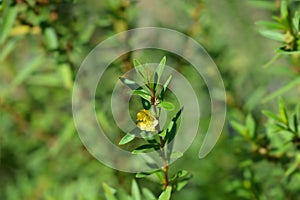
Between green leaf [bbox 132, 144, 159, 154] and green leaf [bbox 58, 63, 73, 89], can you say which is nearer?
green leaf [bbox 132, 144, 159, 154]

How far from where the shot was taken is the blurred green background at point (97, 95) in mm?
822

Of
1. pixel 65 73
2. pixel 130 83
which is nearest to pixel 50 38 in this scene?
pixel 65 73

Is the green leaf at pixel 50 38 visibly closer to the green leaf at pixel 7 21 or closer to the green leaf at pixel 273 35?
the green leaf at pixel 7 21

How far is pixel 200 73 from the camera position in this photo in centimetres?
91

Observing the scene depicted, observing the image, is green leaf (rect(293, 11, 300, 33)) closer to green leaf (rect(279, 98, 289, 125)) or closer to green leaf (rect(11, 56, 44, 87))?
green leaf (rect(279, 98, 289, 125))

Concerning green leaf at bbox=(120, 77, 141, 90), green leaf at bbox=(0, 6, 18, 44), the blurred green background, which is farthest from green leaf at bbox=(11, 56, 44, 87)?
green leaf at bbox=(120, 77, 141, 90)

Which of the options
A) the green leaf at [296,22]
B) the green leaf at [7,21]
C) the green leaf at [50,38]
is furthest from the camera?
the green leaf at [50,38]

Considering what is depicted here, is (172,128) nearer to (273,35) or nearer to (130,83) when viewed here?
(130,83)

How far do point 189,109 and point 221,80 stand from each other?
7 cm

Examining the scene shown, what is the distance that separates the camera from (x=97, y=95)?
35.3 inches

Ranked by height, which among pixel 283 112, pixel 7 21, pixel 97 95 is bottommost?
pixel 283 112

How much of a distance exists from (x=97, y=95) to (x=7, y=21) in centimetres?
22

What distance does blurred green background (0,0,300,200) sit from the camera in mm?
822

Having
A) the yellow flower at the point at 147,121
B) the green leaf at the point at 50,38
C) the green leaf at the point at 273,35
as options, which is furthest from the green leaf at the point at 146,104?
the green leaf at the point at 50,38
